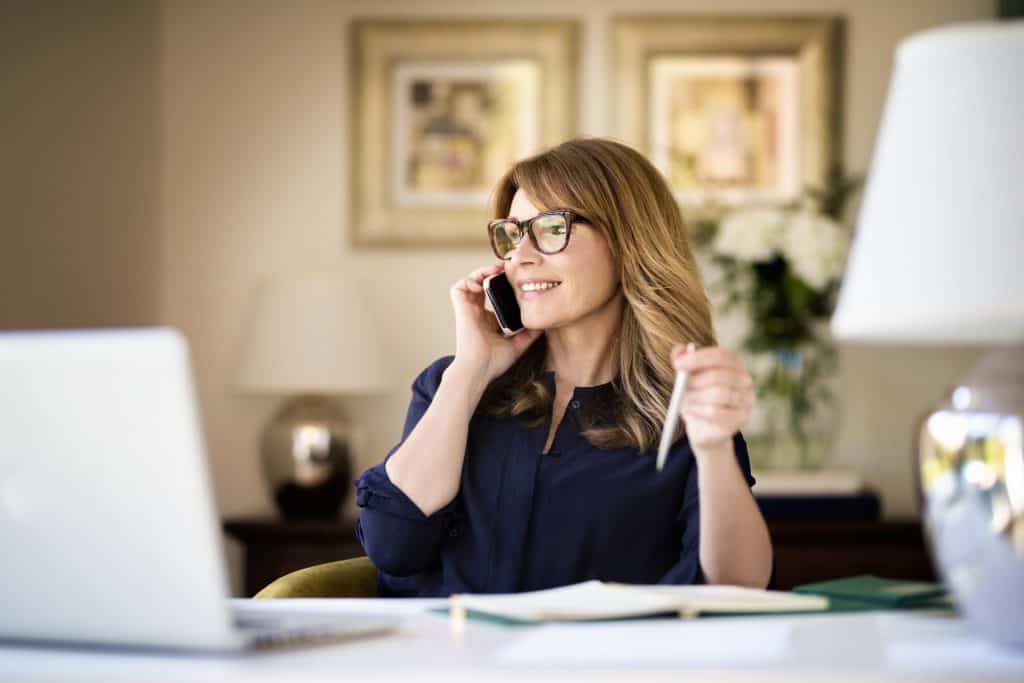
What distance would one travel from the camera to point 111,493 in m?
0.96

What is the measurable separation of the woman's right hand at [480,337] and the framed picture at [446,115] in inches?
70.3

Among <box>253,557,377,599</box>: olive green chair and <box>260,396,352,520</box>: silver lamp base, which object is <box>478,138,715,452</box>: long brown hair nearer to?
<box>253,557,377,599</box>: olive green chair

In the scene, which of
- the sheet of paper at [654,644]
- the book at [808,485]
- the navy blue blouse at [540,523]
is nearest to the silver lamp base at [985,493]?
the sheet of paper at [654,644]

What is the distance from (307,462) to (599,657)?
8.44ft

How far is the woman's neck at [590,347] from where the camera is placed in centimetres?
202

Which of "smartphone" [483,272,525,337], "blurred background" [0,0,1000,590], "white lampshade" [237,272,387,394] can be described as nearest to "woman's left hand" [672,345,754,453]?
"smartphone" [483,272,525,337]

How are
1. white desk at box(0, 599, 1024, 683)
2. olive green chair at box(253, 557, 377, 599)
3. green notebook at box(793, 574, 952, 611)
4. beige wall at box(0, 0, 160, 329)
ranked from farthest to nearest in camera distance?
beige wall at box(0, 0, 160, 329) → olive green chair at box(253, 557, 377, 599) → green notebook at box(793, 574, 952, 611) → white desk at box(0, 599, 1024, 683)

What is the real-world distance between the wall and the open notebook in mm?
2569

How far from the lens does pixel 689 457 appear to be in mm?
1841

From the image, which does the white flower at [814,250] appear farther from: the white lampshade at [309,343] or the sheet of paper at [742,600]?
the sheet of paper at [742,600]

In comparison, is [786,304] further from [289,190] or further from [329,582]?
[329,582]

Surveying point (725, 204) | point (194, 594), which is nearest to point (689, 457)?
point (194, 594)

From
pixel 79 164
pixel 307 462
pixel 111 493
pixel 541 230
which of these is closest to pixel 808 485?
pixel 307 462

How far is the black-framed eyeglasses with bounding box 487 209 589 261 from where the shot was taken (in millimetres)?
1924
